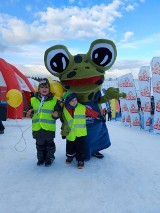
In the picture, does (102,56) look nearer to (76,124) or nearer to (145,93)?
(76,124)

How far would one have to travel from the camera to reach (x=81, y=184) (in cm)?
286

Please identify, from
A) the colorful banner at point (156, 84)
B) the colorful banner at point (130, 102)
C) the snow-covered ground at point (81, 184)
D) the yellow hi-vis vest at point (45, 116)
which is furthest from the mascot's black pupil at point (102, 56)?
the colorful banner at point (130, 102)

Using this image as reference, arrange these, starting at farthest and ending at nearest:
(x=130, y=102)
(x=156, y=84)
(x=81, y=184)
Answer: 1. (x=130, y=102)
2. (x=156, y=84)
3. (x=81, y=184)

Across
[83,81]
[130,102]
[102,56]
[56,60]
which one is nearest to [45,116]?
[83,81]

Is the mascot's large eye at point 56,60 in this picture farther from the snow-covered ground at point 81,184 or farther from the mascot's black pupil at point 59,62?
the snow-covered ground at point 81,184

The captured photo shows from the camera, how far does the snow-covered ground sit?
7.72 feet

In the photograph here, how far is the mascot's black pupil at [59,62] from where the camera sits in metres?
3.58

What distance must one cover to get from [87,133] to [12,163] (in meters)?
1.26

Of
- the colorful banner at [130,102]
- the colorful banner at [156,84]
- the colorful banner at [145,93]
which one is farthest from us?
the colorful banner at [130,102]

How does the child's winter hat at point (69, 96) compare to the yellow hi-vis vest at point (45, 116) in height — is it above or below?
above

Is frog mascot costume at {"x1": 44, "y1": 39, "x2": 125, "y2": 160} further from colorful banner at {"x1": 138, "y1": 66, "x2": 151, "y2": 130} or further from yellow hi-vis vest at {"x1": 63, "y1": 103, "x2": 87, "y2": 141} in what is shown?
colorful banner at {"x1": 138, "y1": 66, "x2": 151, "y2": 130}

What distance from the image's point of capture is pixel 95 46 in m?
3.61

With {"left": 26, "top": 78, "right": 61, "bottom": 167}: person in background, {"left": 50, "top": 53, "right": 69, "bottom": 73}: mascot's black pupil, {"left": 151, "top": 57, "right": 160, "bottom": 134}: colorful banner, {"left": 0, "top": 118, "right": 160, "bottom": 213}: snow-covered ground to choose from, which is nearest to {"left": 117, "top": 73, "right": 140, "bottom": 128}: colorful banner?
{"left": 151, "top": 57, "right": 160, "bottom": 134}: colorful banner

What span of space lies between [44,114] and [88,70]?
36.9 inches
